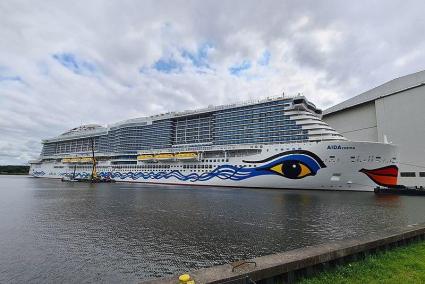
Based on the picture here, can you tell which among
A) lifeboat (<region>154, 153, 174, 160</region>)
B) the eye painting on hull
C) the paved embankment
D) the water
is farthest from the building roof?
the paved embankment

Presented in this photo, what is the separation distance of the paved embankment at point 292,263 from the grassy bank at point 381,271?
227 millimetres

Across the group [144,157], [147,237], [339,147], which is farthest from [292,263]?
[144,157]

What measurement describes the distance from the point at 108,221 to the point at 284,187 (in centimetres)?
2844

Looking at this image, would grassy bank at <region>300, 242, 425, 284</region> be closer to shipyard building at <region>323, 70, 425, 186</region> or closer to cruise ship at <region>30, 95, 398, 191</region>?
cruise ship at <region>30, 95, 398, 191</region>

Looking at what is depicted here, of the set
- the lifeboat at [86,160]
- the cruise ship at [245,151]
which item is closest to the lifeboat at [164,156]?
the cruise ship at [245,151]

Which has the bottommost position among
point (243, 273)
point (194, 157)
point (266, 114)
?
point (243, 273)

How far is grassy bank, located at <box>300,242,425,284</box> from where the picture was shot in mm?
6383

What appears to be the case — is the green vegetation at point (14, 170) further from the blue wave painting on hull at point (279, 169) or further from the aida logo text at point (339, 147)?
the aida logo text at point (339, 147)

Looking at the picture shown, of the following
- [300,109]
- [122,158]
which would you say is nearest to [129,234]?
[300,109]

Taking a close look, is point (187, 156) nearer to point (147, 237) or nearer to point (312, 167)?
point (312, 167)

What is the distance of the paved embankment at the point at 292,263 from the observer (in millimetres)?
5641

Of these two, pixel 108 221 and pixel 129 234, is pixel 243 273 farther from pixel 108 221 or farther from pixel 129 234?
pixel 108 221

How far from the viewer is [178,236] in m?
12.8

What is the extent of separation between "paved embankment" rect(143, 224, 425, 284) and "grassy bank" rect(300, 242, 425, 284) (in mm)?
227
